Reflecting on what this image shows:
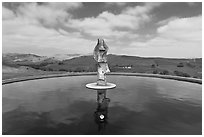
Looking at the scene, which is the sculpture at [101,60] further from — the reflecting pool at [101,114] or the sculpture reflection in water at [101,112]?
the reflecting pool at [101,114]

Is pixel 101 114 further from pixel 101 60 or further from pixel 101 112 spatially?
pixel 101 60

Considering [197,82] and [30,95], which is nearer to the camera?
[30,95]

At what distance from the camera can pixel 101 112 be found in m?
13.7

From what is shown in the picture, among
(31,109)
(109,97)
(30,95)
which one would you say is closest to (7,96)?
(30,95)

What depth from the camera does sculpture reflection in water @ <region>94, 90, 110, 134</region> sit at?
37.2 feet

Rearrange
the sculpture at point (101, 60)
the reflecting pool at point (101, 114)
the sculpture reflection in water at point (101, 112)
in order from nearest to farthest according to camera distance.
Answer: the reflecting pool at point (101, 114) → the sculpture reflection in water at point (101, 112) → the sculpture at point (101, 60)

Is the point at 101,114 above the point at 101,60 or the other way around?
the other way around

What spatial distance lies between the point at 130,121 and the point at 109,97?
6.29 meters

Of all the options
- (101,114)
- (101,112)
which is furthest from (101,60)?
(101,114)

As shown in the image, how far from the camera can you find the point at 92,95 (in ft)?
62.2

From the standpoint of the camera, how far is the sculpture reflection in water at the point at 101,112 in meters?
11.4

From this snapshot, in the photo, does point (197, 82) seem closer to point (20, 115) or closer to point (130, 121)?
point (130, 121)

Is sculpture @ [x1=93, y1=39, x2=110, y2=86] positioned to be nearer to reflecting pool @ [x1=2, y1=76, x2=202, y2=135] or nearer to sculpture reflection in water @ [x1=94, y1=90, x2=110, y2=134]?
sculpture reflection in water @ [x1=94, y1=90, x2=110, y2=134]

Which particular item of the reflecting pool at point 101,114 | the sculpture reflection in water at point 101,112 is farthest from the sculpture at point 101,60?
the reflecting pool at point 101,114
